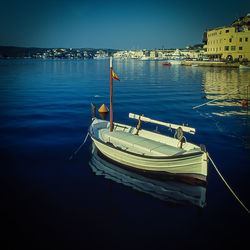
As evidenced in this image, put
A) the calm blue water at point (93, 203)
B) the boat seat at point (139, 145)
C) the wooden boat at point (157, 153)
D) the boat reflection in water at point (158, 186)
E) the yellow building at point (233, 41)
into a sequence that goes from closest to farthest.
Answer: the calm blue water at point (93, 203) < the boat reflection in water at point (158, 186) < the wooden boat at point (157, 153) < the boat seat at point (139, 145) < the yellow building at point (233, 41)

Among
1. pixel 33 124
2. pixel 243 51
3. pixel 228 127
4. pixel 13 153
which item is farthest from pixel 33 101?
pixel 243 51

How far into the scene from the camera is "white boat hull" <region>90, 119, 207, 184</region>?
1312 centimetres

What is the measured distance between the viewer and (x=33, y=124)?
27.5m

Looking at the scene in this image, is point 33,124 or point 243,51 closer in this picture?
point 33,124

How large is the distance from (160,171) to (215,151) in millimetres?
7748

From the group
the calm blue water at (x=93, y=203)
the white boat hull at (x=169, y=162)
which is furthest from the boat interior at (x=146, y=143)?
the calm blue water at (x=93, y=203)

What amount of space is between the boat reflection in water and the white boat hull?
75 cm

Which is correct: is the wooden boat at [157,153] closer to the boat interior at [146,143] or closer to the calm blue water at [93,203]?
the boat interior at [146,143]

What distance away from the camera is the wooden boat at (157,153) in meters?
13.4

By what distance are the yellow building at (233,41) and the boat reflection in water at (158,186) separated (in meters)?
111

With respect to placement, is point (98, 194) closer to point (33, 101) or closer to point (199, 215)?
point (199, 215)

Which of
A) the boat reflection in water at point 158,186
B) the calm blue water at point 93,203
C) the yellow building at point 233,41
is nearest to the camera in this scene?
the calm blue water at point 93,203

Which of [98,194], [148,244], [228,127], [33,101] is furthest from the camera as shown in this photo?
[33,101]

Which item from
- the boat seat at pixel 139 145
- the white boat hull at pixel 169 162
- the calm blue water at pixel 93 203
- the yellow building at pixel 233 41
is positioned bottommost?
the calm blue water at pixel 93 203
